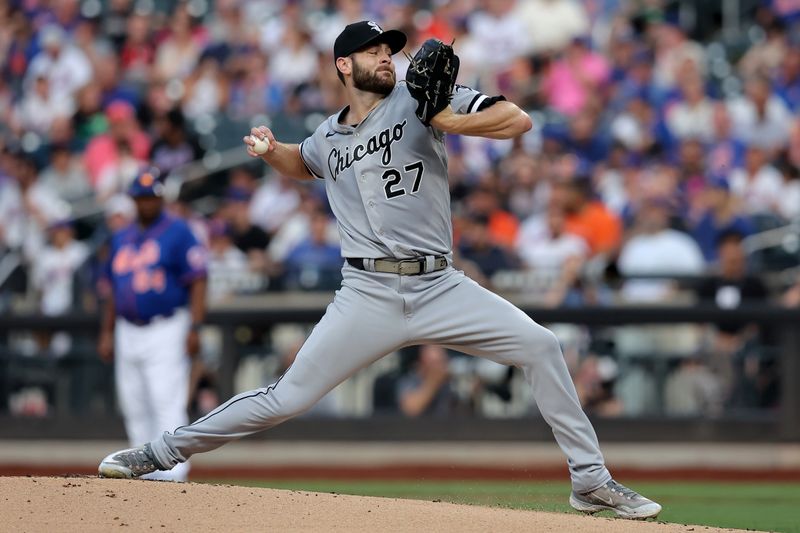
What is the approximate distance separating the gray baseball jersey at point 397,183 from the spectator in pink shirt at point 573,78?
800cm

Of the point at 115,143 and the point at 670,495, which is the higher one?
the point at 115,143

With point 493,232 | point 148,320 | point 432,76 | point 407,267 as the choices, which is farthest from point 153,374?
point 493,232

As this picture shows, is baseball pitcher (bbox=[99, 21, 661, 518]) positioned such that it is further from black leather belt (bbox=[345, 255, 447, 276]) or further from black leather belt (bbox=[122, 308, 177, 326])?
black leather belt (bbox=[122, 308, 177, 326])

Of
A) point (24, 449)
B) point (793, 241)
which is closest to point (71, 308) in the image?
point (24, 449)

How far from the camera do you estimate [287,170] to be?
6.83 m

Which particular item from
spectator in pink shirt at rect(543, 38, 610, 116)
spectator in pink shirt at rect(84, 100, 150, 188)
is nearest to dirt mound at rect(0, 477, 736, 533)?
spectator in pink shirt at rect(84, 100, 150, 188)

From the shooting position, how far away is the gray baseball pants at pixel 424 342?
20.8ft

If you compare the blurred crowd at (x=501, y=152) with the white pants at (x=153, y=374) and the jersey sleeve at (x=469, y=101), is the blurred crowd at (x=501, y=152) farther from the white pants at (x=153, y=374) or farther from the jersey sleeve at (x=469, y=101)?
the jersey sleeve at (x=469, y=101)

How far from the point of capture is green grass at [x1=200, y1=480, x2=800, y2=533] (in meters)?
8.02

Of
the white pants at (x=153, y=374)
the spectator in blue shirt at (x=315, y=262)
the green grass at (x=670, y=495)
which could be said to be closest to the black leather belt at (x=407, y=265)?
the green grass at (x=670, y=495)

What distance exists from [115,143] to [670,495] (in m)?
7.07

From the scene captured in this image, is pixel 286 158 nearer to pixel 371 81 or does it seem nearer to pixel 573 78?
pixel 371 81

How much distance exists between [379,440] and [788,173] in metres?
4.28

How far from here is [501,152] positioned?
13.6 m
